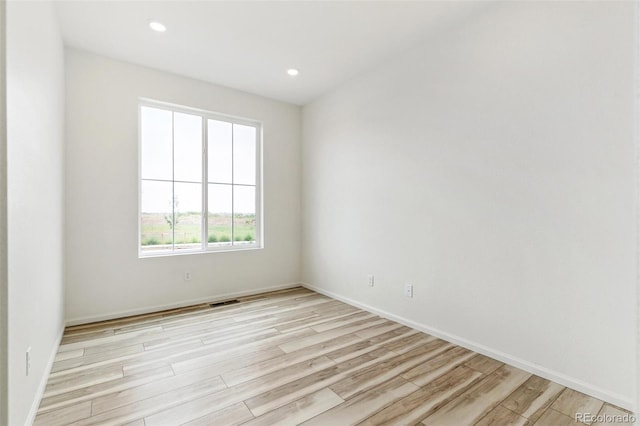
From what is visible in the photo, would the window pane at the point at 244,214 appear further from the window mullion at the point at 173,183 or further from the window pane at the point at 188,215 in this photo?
the window mullion at the point at 173,183

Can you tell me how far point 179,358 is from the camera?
235 centimetres

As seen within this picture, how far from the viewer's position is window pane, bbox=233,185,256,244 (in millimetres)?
4129

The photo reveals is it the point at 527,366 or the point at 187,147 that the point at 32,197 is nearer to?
the point at 187,147

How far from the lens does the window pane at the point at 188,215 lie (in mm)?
3678

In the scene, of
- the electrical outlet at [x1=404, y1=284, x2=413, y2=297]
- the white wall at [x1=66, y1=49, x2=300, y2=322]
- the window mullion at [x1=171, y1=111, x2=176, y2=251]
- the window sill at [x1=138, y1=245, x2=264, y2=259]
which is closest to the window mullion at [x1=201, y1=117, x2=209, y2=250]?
the window sill at [x1=138, y1=245, x2=264, y2=259]

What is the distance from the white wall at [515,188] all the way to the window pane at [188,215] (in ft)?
6.87

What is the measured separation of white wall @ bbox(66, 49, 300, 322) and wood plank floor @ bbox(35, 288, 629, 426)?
41 centimetres

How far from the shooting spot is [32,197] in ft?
5.60

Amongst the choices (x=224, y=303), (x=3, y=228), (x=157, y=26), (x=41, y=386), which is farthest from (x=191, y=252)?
(x=3, y=228)

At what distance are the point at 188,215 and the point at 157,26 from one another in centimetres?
202

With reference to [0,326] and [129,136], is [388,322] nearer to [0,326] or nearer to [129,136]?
[0,326]

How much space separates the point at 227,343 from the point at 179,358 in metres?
0.40

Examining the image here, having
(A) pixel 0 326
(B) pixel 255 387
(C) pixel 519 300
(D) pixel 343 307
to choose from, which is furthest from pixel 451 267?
(A) pixel 0 326

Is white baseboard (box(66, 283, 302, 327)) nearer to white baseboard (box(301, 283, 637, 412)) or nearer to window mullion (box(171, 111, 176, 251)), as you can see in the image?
window mullion (box(171, 111, 176, 251))
